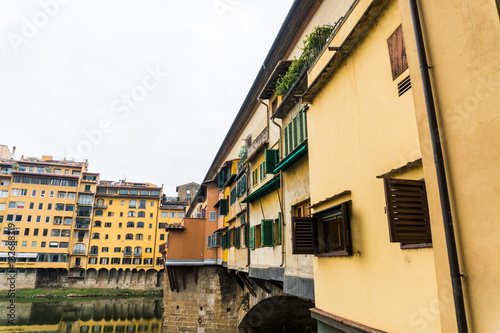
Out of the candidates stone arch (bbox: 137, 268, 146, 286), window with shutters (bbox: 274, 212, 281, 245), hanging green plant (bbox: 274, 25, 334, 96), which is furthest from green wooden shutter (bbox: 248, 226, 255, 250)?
stone arch (bbox: 137, 268, 146, 286)

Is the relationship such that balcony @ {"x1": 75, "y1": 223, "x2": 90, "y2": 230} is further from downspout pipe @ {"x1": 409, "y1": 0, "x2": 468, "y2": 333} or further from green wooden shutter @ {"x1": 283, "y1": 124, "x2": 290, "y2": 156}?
downspout pipe @ {"x1": 409, "y1": 0, "x2": 468, "y2": 333}

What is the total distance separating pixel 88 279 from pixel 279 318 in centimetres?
5739

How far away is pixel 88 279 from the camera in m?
66.4

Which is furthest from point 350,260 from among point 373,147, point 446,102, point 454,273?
point 446,102

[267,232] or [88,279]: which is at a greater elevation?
[267,232]

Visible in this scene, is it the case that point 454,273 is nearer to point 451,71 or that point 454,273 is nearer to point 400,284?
point 400,284

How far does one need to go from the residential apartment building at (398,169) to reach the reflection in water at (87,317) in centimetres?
4017

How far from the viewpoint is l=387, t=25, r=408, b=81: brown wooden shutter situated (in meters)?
4.89

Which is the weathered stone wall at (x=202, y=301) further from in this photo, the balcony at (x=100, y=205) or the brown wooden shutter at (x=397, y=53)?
the balcony at (x=100, y=205)

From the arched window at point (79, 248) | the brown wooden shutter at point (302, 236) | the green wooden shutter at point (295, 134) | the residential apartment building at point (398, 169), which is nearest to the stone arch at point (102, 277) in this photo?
the arched window at point (79, 248)

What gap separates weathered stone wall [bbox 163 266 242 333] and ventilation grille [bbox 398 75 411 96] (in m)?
20.9

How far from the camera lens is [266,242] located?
41.2 ft

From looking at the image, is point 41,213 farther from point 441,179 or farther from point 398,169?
point 441,179

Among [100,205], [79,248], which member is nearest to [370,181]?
[79,248]
